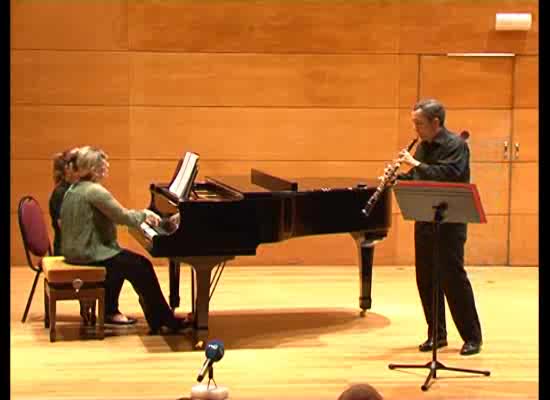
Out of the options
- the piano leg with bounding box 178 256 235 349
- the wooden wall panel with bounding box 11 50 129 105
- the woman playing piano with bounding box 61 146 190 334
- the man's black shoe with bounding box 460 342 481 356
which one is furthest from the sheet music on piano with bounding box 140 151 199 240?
the wooden wall panel with bounding box 11 50 129 105

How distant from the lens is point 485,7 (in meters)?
8.98

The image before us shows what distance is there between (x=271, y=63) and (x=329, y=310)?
2698 mm

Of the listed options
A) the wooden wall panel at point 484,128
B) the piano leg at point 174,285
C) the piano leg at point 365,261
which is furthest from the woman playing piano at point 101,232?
the wooden wall panel at point 484,128

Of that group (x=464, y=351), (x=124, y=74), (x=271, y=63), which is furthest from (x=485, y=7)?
(x=464, y=351)

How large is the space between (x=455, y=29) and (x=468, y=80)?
46 cm

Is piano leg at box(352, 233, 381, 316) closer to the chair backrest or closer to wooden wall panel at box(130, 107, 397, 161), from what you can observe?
the chair backrest

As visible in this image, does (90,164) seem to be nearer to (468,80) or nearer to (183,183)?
(183,183)

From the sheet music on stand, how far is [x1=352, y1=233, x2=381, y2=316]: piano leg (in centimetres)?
127

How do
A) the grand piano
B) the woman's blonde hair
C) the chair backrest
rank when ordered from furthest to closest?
the chair backrest, the woman's blonde hair, the grand piano

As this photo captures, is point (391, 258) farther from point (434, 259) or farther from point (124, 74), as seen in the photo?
point (434, 259)

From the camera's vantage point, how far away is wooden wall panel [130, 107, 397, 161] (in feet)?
29.1

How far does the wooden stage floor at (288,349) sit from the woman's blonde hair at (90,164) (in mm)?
986

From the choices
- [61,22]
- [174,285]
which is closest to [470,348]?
[174,285]

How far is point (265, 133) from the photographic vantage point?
8953mm
